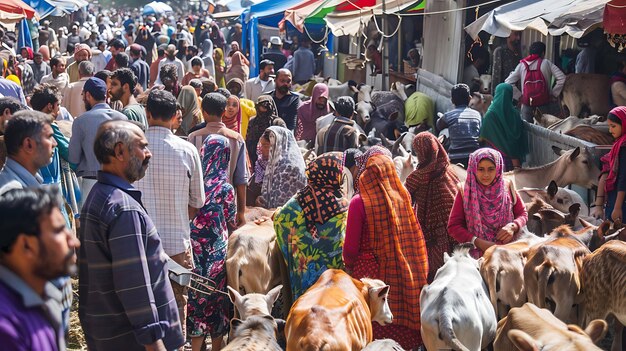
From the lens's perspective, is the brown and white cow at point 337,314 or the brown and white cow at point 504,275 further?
the brown and white cow at point 504,275

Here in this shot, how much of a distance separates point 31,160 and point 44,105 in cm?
272

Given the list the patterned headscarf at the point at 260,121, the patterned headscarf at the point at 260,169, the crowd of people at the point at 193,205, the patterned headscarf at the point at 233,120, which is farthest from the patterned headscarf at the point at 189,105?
the patterned headscarf at the point at 260,169

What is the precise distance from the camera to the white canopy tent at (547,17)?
30.0 ft

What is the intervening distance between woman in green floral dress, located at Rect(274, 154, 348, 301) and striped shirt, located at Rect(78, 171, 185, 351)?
2025mm

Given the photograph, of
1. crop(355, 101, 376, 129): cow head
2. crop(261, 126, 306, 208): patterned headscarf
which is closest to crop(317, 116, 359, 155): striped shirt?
crop(261, 126, 306, 208): patterned headscarf

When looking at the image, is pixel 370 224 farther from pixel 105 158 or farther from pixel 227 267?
pixel 105 158

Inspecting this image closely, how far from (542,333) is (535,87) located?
7.40 metres

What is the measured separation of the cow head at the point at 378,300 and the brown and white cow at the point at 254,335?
85 centimetres

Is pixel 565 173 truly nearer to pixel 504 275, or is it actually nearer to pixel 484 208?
pixel 484 208

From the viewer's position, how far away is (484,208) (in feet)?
21.2

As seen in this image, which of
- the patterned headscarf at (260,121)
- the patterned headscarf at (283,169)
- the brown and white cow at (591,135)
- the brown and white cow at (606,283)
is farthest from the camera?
the brown and white cow at (591,135)

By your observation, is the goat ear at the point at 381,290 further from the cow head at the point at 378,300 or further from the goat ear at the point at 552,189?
the goat ear at the point at 552,189

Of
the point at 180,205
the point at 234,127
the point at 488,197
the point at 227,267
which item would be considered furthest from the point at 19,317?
the point at 234,127

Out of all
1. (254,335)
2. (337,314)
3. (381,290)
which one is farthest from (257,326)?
(381,290)
